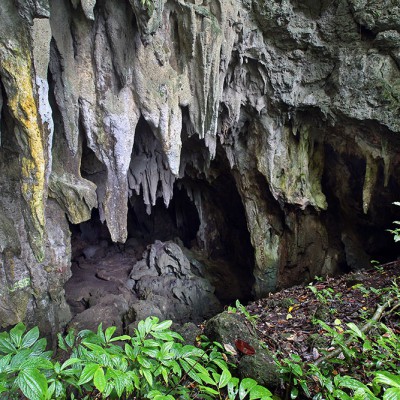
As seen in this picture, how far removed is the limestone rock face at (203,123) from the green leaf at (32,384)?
300cm

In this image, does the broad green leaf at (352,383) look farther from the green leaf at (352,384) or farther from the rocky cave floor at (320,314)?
the rocky cave floor at (320,314)

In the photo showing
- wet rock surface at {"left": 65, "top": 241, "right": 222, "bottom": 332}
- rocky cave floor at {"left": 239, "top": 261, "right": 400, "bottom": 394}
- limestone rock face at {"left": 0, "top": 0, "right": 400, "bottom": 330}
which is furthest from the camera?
wet rock surface at {"left": 65, "top": 241, "right": 222, "bottom": 332}

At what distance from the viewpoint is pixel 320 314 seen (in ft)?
12.5

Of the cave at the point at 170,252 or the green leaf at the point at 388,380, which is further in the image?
the cave at the point at 170,252

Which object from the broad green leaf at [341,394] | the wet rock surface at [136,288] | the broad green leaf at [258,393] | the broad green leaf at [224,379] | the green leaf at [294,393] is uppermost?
the broad green leaf at [224,379]

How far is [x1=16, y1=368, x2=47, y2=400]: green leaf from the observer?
107cm

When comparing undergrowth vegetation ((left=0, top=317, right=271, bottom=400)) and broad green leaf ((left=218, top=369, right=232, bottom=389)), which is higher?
undergrowth vegetation ((left=0, top=317, right=271, bottom=400))

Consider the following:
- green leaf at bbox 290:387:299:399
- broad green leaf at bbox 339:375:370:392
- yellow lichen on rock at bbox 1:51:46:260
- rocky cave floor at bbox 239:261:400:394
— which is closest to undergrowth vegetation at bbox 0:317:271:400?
broad green leaf at bbox 339:375:370:392

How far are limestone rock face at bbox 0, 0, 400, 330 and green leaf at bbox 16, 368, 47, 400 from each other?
300 centimetres

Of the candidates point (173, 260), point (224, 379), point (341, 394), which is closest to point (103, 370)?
point (224, 379)

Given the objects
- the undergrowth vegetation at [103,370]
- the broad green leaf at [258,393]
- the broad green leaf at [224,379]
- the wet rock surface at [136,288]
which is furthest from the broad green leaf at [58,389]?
the wet rock surface at [136,288]

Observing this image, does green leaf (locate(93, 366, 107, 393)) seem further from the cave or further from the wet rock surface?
the cave

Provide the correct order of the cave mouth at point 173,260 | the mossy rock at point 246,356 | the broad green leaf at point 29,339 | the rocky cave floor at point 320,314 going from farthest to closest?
the cave mouth at point 173,260
the rocky cave floor at point 320,314
the mossy rock at point 246,356
the broad green leaf at point 29,339

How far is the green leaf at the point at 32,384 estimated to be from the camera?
1067 mm
